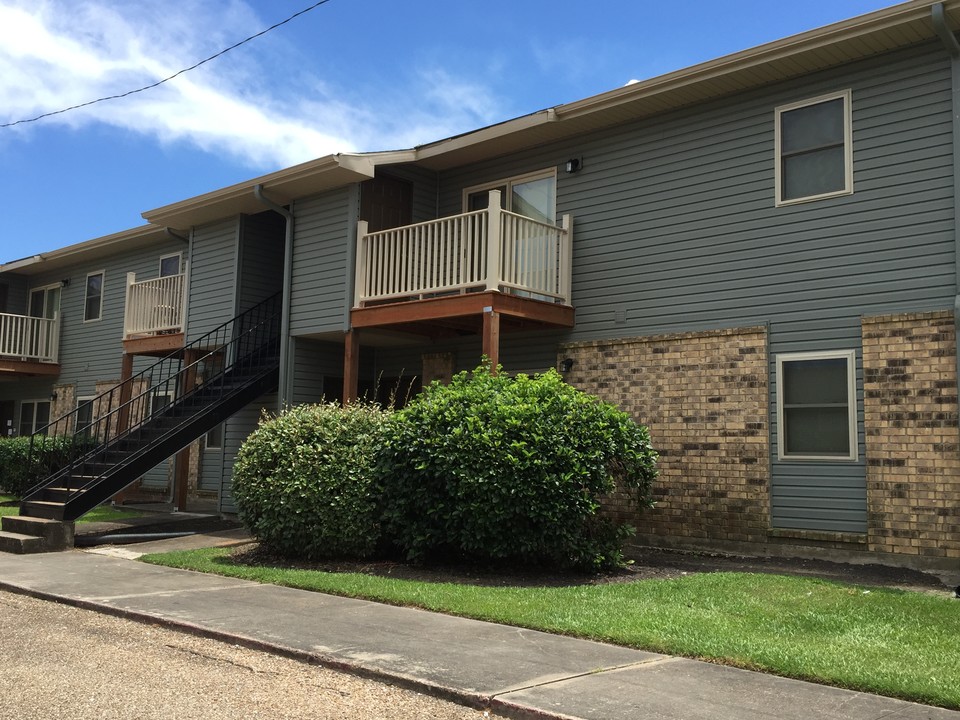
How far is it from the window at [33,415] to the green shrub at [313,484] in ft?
54.9

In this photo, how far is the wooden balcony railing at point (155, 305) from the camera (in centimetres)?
1933

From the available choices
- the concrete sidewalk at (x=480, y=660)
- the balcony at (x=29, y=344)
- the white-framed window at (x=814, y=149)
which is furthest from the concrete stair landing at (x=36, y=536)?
the balcony at (x=29, y=344)

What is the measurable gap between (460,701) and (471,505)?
4580 millimetres

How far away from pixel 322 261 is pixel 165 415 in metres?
3.94

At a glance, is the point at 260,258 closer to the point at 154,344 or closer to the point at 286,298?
the point at 286,298

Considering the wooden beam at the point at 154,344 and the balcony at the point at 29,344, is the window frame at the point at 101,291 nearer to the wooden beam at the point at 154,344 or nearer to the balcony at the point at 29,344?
the balcony at the point at 29,344

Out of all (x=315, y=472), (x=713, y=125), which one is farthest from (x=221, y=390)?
(x=713, y=125)

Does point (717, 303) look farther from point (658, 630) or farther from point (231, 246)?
point (231, 246)

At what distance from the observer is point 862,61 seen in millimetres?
11148

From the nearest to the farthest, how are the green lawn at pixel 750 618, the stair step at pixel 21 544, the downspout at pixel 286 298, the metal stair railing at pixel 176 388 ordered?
the green lawn at pixel 750 618 → the stair step at pixel 21 544 → the metal stair railing at pixel 176 388 → the downspout at pixel 286 298

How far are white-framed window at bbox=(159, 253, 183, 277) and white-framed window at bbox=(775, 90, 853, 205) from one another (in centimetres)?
1408

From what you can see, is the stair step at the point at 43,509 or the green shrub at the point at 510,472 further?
the stair step at the point at 43,509

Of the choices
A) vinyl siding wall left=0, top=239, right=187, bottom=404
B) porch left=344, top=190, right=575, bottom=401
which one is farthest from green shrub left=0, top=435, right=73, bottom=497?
porch left=344, top=190, right=575, bottom=401

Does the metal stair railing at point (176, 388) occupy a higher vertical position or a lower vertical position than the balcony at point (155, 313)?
lower
